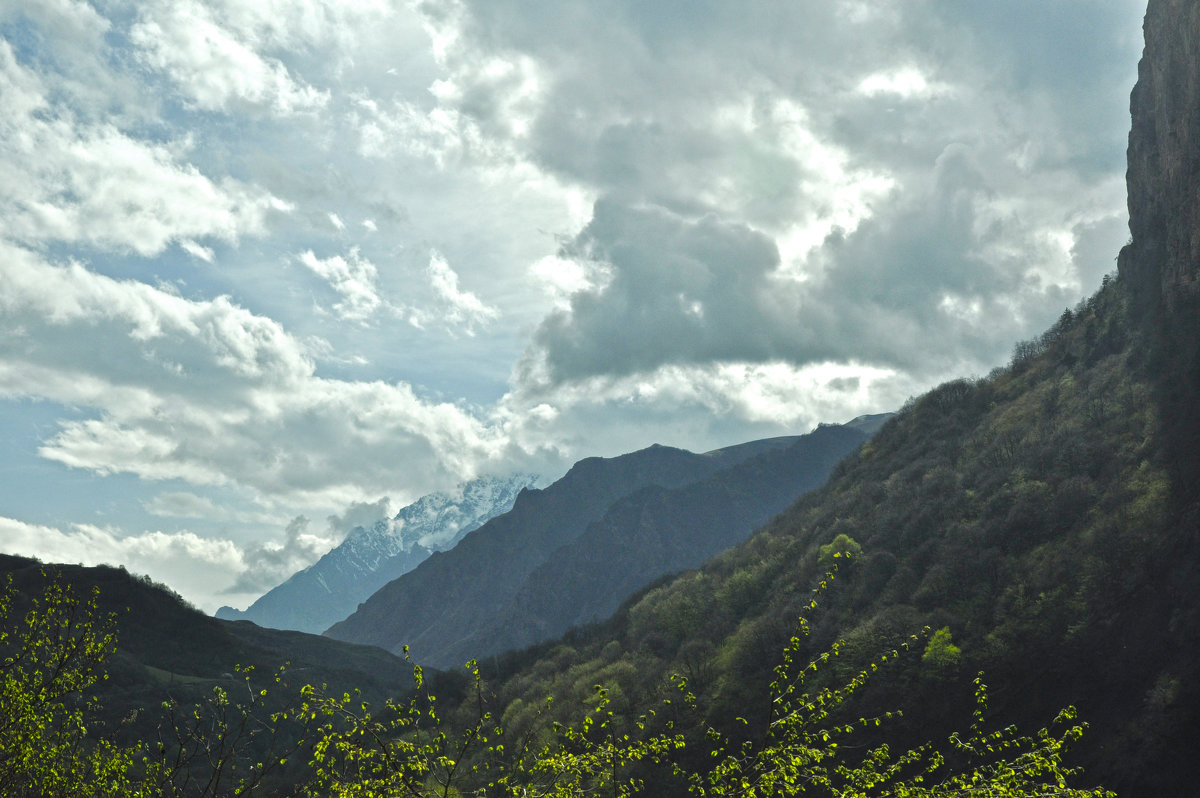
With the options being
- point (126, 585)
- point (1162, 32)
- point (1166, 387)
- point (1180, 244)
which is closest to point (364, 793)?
point (1166, 387)

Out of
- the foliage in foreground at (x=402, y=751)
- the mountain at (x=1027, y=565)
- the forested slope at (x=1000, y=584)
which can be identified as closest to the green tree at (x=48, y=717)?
the foliage in foreground at (x=402, y=751)

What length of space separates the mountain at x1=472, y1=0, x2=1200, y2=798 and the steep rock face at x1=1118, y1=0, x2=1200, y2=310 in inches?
15.8

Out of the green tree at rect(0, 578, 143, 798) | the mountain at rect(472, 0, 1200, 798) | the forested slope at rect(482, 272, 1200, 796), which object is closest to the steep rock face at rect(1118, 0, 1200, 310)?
the mountain at rect(472, 0, 1200, 798)

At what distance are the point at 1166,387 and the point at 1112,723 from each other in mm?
47295

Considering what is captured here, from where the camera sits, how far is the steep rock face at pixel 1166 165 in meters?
92.5

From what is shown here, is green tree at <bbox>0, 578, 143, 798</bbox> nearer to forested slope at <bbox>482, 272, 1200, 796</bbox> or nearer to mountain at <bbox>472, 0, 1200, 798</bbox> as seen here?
mountain at <bbox>472, 0, 1200, 798</bbox>

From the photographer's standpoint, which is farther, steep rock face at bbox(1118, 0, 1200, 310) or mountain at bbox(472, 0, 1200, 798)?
steep rock face at bbox(1118, 0, 1200, 310)

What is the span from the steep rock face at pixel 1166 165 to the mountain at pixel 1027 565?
0.40 metres

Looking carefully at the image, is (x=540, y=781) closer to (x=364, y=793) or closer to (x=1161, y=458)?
(x=364, y=793)

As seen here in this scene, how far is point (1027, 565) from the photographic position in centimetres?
7262

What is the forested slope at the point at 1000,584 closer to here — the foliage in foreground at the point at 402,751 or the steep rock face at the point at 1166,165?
the steep rock face at the point at 1166,165

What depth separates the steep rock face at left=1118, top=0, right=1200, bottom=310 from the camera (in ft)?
303

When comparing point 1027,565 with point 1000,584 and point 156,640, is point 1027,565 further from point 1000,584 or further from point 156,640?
point 156,640

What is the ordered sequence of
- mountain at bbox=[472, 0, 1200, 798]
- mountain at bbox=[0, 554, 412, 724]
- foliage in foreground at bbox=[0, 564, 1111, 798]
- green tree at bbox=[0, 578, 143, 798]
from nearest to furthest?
1. foliage in foreground at bbox=[0, 564, 1111, 798]
2. green tree at bbox=[0, 578, 143, 798]
3. mountain at bbox=[472, 0, 1200, 798]
4. mountain at bbox=[0, 554, 412, 724]
